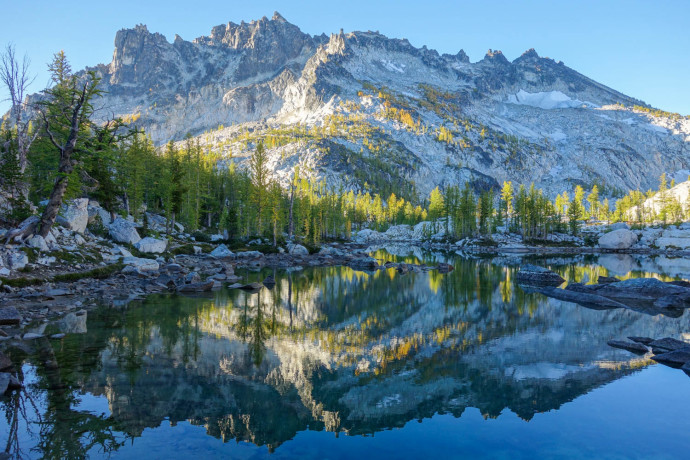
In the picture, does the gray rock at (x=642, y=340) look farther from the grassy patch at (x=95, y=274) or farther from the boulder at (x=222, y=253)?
the boulder at (x=222, y=253)

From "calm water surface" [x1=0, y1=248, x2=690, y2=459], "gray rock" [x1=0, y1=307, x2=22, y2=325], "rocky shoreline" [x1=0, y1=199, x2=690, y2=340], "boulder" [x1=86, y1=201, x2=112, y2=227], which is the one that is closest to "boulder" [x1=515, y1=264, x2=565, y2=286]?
"rocky shoreline" [x1=0, y1=199, x2=690, y2=340]

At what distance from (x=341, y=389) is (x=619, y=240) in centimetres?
10300

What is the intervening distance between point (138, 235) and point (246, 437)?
38.3 m

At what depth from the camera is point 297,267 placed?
158 ft

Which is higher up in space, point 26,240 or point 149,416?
point 26,240

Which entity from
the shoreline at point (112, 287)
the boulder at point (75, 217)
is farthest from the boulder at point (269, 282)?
the boulder at point (75, 217)

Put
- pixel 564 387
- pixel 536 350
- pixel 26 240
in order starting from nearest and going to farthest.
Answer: pixel 564 387
pixel 536 350
pixel 26 240

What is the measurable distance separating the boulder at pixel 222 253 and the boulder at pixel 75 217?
1700cm

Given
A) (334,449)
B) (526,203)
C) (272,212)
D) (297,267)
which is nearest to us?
(334,449)

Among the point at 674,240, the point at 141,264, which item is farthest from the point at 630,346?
the point at 674,240

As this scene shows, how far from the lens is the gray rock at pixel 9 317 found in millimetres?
16078

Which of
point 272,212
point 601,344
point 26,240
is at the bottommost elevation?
point 601,344

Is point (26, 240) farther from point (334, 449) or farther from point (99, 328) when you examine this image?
point (334, 449)

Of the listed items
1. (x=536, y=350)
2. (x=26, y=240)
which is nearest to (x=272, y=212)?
(x=26, y=240)
